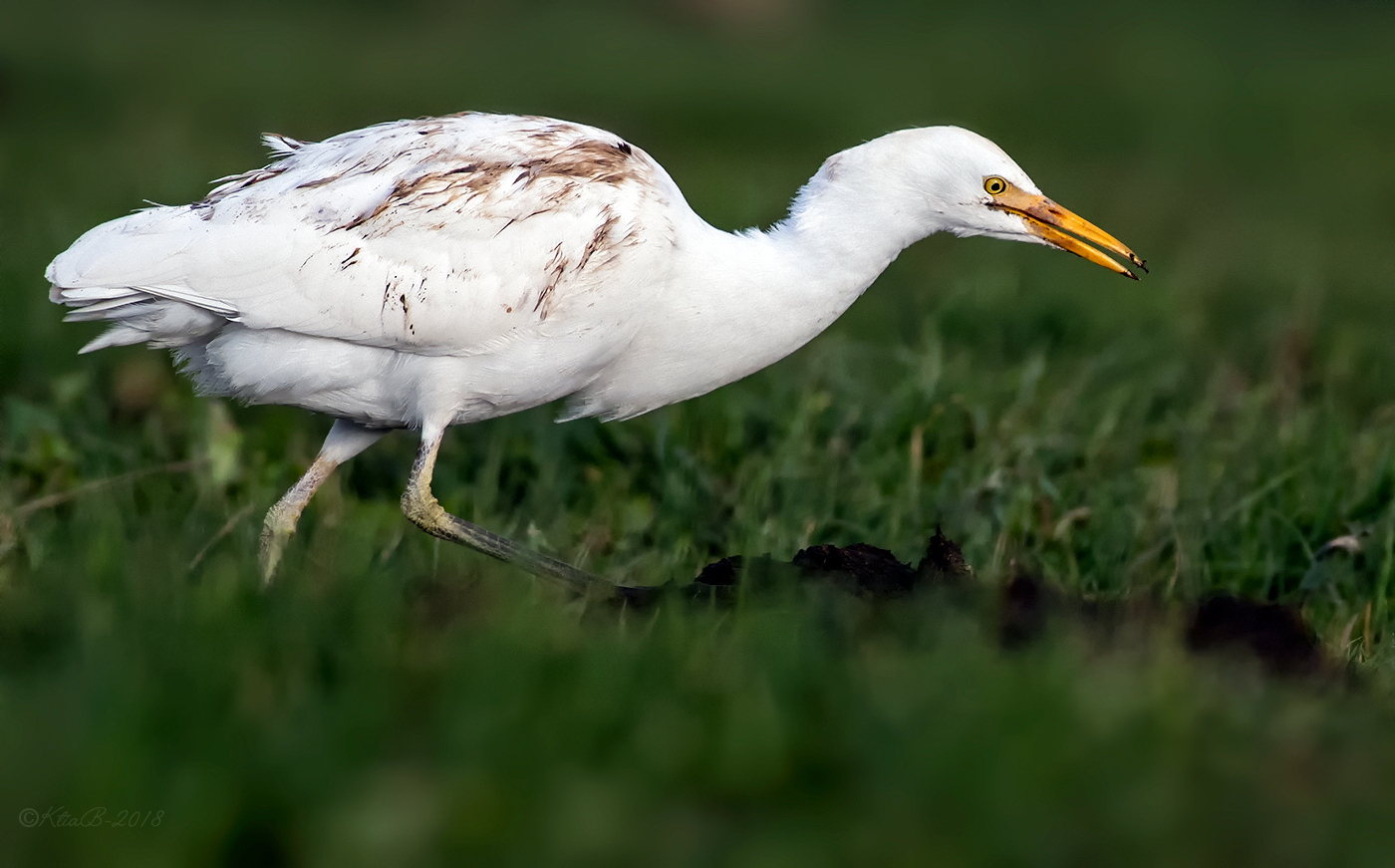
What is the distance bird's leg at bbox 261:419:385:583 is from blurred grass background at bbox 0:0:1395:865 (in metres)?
0.11

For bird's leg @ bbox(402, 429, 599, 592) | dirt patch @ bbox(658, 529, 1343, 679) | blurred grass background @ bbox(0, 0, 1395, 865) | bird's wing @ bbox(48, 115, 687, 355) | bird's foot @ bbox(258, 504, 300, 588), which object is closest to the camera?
blurred grass background @ bbox(0, 0, 1395, 865)

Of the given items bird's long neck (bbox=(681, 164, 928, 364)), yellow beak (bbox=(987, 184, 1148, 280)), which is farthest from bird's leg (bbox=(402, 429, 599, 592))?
yellow beak (bbox=(987, 184, 1148, 280))

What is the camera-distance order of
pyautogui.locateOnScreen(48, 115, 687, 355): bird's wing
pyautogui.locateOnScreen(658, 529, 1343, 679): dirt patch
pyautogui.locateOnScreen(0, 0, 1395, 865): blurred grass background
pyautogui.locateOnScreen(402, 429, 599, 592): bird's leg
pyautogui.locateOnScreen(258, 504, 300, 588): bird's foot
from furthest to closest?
pyautogui.locateOnScreen(258, 504, 300, 588): bird's foot → pyautogui.locateOnScreen(402, 429, 599, 592): bird's leg → pyautogui.locateOnScreen(48, 115, 687, 355): bird's wing → pyautogui.locateOnScreen(658, 529, 1343, 679): dirt patch → pyautogui.locateOnScreen(0, 0, 1395, 865): blurred grass background

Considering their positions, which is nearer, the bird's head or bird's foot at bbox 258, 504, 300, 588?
the bird's head

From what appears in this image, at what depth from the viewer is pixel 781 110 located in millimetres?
17875

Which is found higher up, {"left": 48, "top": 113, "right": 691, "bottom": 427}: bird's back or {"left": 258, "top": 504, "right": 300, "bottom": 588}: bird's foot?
{"left": 48, "top": 113, "right": 691, "bottom": 427}: bird's back

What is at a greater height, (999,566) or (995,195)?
(995,195)

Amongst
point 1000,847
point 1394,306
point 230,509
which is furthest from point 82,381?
point 1394,306

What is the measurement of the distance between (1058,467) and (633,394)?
2.26 meters

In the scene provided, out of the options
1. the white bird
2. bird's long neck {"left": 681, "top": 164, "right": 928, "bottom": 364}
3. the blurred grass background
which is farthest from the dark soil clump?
bird's long neck {"left": 681, "top": 164, "right": 928, "bottom": 364}

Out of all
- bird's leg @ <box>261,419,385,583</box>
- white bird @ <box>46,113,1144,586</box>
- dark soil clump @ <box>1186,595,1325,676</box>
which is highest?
white bird @ <box>46,113,1144,586</box>

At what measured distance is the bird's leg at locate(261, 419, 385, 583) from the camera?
5.21 meters

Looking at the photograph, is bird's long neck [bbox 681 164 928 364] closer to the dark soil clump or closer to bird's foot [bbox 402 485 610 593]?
bird's foot [bbox 402 485 610 593]

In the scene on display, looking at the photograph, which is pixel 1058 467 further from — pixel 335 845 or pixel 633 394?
pixel 335 845
